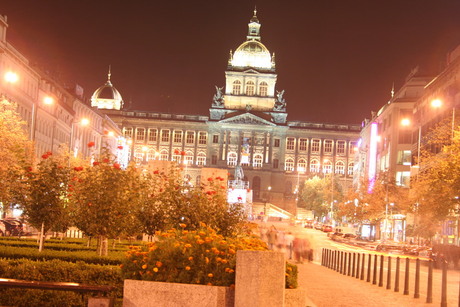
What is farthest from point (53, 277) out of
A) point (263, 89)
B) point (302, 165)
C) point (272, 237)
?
point (263, 89)

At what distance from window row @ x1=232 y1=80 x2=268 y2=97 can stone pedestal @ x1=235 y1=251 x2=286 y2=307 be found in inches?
6668

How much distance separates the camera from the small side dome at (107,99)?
622 ft

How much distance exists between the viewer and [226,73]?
180250 mm

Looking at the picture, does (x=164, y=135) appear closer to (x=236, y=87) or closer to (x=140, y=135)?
(x=140, y=135)

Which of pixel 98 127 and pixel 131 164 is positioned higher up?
pixel 98 127

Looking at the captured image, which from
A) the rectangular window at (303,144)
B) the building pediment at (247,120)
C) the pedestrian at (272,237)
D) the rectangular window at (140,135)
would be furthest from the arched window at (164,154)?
the pedestrian at (272,237)

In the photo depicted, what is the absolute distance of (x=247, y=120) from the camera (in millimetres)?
174625

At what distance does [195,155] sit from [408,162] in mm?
87192

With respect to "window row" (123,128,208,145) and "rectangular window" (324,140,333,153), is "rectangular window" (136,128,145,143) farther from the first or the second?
"rectangular window" (324,140,333,153)

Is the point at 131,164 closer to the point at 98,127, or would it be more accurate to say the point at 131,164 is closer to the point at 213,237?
the point at 213,237

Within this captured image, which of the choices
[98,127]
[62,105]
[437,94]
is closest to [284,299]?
[437,94]

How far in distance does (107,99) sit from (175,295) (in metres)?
181

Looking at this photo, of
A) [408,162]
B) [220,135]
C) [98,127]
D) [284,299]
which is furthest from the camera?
[220,135]

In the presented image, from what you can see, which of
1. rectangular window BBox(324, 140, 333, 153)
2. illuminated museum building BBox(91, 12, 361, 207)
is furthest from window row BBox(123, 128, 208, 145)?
rectangular window BBox(324, 140, 333, 153)
